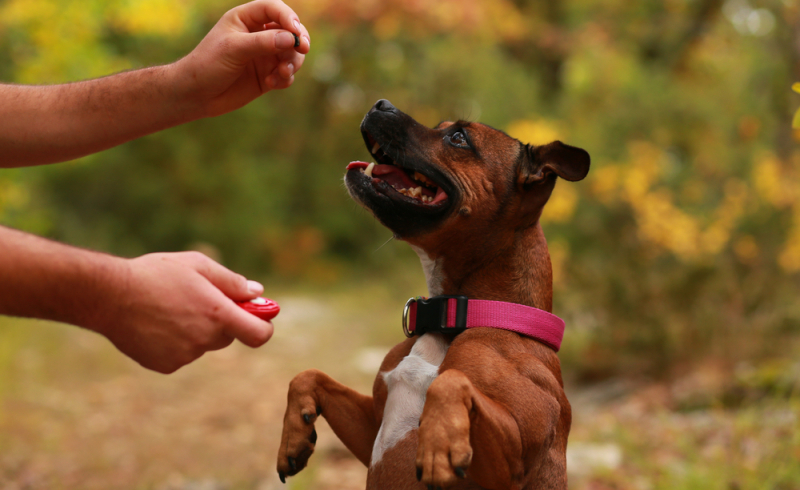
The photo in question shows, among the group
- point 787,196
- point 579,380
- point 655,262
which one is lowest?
point 579,380

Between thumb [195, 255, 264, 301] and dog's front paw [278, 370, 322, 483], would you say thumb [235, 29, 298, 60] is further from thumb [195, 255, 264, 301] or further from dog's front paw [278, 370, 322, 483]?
dog's front paw [278, 370, 322, 483]

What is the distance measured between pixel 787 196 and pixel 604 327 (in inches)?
98.8

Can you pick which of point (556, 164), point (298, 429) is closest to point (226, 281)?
point (298, 429)

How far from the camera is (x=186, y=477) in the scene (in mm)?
4695

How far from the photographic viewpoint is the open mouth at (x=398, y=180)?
96.7 inches

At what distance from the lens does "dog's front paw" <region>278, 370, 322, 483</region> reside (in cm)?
221

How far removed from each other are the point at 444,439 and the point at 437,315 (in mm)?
615

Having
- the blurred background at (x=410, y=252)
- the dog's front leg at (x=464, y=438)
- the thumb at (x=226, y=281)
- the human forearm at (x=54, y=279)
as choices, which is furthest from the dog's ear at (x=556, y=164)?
the blurred background at (x=410, y=252)

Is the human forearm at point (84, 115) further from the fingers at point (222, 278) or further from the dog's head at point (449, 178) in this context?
the fingers at point (222, 278)

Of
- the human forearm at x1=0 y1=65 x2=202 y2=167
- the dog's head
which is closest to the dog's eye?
the dog's head

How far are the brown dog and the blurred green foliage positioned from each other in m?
0.30

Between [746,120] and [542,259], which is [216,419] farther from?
[746,120]

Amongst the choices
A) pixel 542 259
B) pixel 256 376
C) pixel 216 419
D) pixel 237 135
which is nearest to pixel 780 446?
pixel 542 259

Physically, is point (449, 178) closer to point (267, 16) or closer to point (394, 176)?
point (394, 176)
